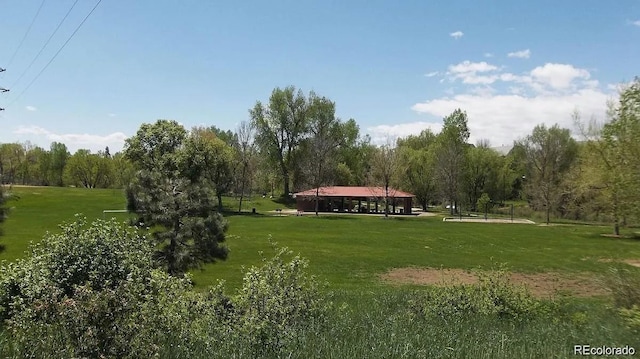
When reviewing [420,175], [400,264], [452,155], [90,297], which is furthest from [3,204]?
[420,175]

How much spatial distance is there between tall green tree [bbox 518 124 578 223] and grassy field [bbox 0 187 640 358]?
15812mm

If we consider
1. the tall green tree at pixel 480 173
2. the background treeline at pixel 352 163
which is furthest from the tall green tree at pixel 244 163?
the tall green tree at pixel 480 173

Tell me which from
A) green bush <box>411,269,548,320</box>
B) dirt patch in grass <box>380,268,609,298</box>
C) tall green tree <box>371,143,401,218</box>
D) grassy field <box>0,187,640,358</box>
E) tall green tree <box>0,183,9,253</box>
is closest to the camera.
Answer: grassy field <box>0,187,640,358</box>

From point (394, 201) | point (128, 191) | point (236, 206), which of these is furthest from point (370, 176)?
point (128, 191)

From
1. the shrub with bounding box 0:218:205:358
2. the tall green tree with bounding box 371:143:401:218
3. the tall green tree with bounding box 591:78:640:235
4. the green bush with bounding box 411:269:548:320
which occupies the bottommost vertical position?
the green bush with bounding box 411:269:548:320

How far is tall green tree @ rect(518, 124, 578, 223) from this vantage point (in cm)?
5813

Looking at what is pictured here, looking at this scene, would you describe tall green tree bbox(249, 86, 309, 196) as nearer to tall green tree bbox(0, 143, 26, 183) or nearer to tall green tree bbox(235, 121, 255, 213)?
tall green tree bbox(235, 121, 255, 213)

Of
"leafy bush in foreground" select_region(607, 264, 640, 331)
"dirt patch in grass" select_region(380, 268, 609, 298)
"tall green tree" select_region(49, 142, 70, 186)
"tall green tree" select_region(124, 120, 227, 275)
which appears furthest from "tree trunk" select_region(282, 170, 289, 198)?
"leafy bush in foreground" select_region(607, 264, 640, 331)

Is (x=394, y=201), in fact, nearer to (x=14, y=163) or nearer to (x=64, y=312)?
(x=64, y=312)

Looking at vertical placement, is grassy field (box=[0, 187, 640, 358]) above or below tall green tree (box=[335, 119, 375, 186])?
below

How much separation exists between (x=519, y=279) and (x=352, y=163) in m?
67.4

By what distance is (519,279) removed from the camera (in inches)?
740

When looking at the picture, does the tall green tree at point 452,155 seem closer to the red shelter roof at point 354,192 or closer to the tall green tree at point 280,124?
the red shelter roof at point 354,192

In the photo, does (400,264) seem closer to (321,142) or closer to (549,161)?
(321,142)
